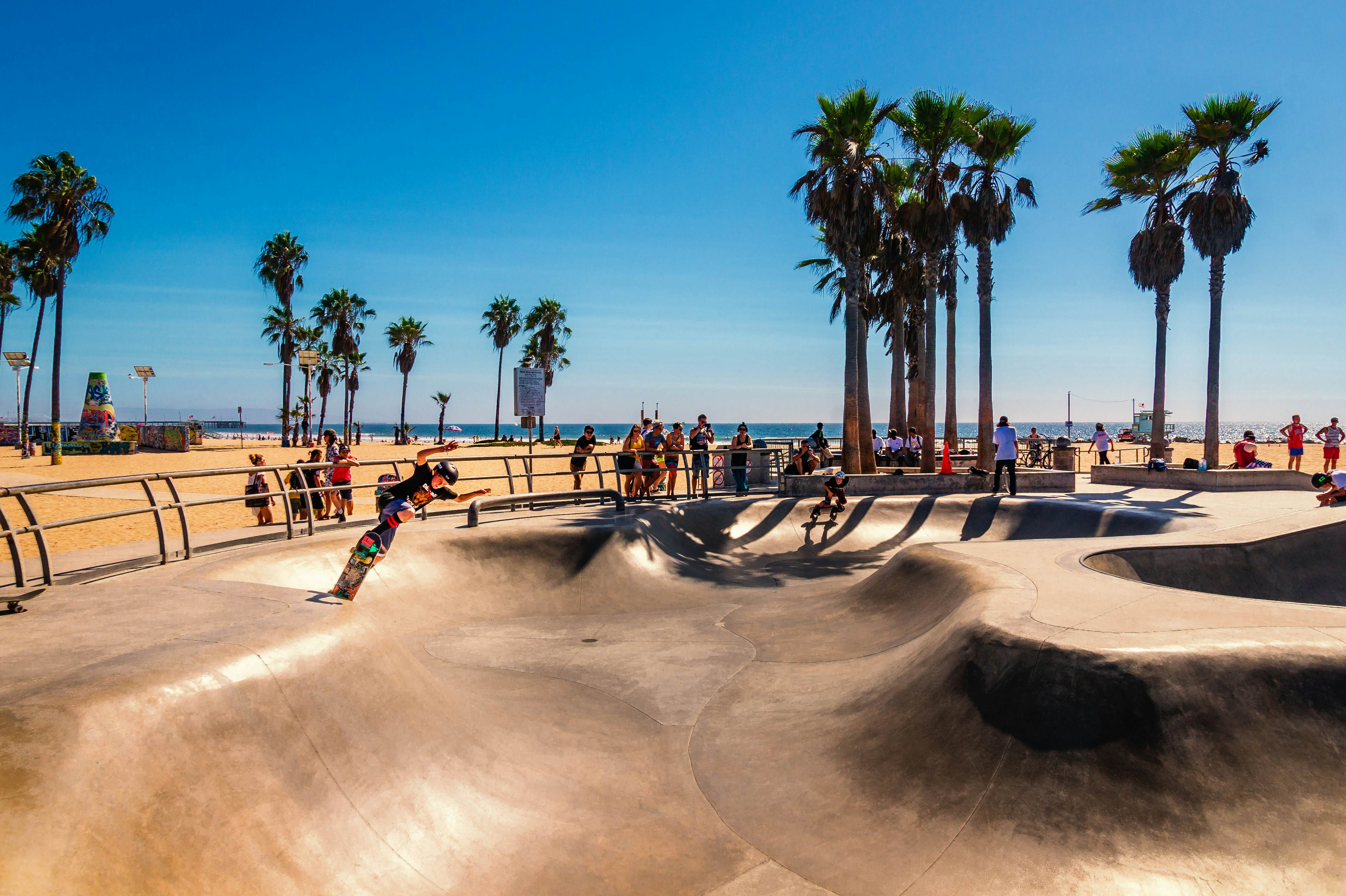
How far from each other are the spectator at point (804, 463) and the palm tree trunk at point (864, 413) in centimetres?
287

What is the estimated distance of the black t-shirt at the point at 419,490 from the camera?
261 inches

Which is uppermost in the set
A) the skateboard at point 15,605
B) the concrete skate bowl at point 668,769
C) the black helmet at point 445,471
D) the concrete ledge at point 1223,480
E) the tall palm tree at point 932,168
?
the tall palm tree at point 932,168

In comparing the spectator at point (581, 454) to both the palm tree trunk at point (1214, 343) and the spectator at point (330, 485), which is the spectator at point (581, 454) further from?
the palm tree trunk at point (1214, 343)

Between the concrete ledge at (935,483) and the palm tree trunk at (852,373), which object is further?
the palm tree trunk at (852,373)

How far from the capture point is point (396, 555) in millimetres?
9750

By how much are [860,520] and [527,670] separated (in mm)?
9389

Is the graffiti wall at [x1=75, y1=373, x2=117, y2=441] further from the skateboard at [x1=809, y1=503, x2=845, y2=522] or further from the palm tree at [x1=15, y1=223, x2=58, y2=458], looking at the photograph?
the skateboard at [x1=809, y1=503, x2=845, y2=522]

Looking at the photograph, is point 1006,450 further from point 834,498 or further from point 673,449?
point 673,449

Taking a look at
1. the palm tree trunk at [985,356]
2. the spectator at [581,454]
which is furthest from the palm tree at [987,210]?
the spectator at [581,454]

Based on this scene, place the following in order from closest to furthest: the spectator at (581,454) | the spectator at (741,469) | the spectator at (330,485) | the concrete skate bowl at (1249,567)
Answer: the concrete skate bowl at (1249,567)
the spectator at (330,485)
the spectator at (581,454)
the spectator at (741,469)

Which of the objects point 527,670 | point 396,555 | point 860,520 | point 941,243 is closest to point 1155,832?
point 527,670

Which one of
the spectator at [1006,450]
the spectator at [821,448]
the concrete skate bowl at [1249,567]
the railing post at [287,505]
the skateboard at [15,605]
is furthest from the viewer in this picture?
the spectator at [821,448]

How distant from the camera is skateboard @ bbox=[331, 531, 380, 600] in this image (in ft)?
21.0

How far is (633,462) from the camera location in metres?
15.8
